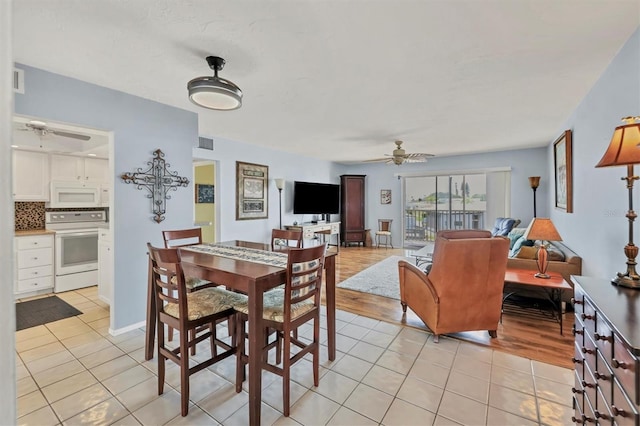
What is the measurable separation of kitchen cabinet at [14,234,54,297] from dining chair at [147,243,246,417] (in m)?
3.19

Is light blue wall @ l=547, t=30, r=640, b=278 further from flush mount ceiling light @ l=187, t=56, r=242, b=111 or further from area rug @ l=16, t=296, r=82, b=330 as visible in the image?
area rug @ l=16, t=296, r=82, b=330

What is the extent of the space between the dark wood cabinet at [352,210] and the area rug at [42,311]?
582cm

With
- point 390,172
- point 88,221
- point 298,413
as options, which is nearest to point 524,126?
point 390,172

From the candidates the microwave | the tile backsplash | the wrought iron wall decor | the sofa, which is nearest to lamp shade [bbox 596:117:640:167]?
the sofa

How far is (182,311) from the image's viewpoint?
1.80 meters

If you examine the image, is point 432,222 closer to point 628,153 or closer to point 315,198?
point 315,198

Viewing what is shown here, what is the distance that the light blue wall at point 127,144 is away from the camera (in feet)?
8.09

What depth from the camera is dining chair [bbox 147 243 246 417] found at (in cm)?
176

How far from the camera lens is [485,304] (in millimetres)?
2625

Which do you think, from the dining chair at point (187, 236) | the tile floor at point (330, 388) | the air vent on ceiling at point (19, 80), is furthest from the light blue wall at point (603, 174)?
the air vent on ceiling at point (19, 80)

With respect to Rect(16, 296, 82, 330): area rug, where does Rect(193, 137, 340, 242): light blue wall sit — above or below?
above

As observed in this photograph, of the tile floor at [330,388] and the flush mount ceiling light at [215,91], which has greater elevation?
the flush mount ceiling light at [215,91]

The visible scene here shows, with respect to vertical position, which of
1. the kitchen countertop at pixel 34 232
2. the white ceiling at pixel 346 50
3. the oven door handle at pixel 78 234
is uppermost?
the white ceiling at pixel 346 50

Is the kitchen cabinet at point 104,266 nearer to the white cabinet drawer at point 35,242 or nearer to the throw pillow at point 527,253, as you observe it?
the white cabinet drawer at point 35,242
